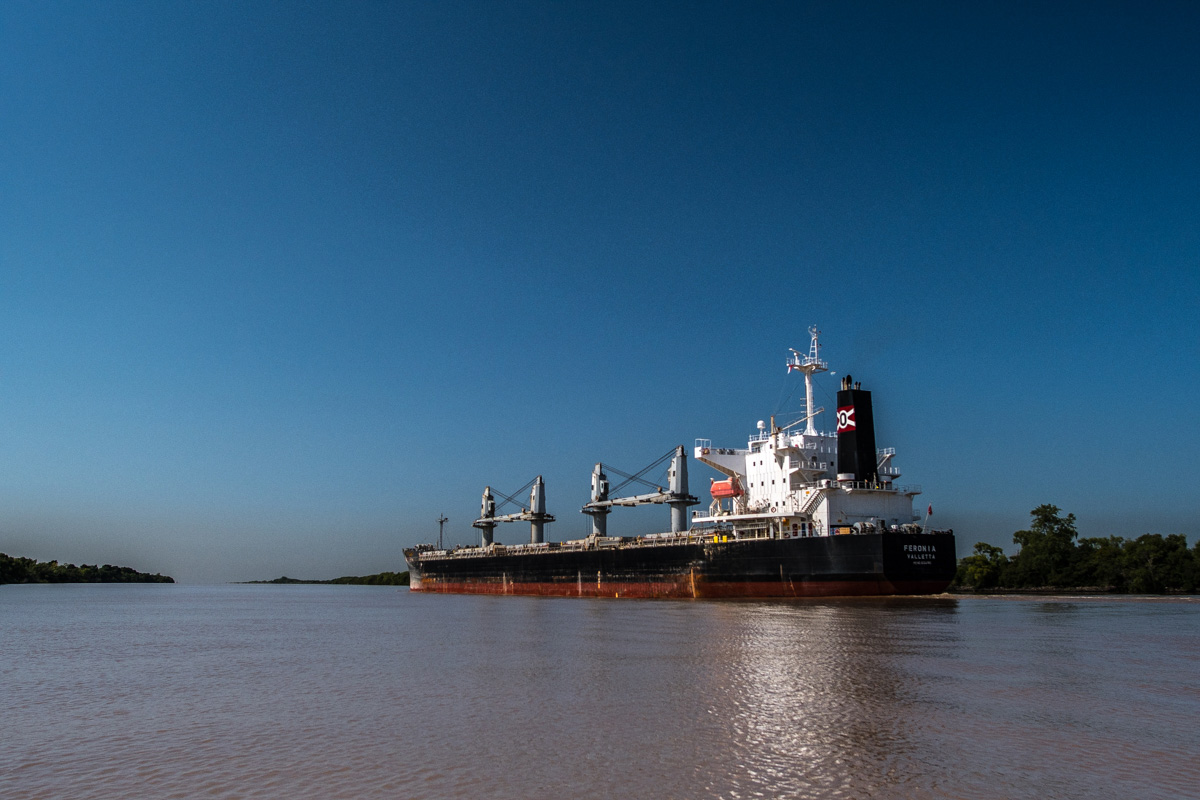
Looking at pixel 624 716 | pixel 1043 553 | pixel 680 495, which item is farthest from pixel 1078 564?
pixel 624 716

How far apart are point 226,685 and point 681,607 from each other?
24112 mm

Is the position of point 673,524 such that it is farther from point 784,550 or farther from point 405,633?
point 405,633

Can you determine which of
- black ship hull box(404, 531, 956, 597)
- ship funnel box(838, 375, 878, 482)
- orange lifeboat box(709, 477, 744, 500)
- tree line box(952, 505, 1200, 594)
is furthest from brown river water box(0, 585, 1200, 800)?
tree line box(952, 505, 1200, 594)

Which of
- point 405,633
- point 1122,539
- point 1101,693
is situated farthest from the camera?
point 1122,539

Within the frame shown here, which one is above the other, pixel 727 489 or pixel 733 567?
pixel 727 489

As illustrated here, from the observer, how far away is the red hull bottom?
3500 cm

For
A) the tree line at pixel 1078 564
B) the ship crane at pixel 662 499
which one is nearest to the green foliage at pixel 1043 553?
the tree line at pixel 1078 564

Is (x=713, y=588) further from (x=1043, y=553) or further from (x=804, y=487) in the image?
(x=1043, y=553)

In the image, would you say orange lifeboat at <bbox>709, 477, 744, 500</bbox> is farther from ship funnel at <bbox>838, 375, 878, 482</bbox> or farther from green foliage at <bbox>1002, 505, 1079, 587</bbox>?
green foliage at <bbox>1002, 505, 1079, 587</bbox>

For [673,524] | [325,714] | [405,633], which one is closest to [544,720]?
[325,714]

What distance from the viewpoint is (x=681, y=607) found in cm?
3625

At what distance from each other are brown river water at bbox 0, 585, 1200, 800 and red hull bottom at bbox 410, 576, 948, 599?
1165cm

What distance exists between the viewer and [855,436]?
3781 cm

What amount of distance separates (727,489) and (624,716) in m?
34.7
